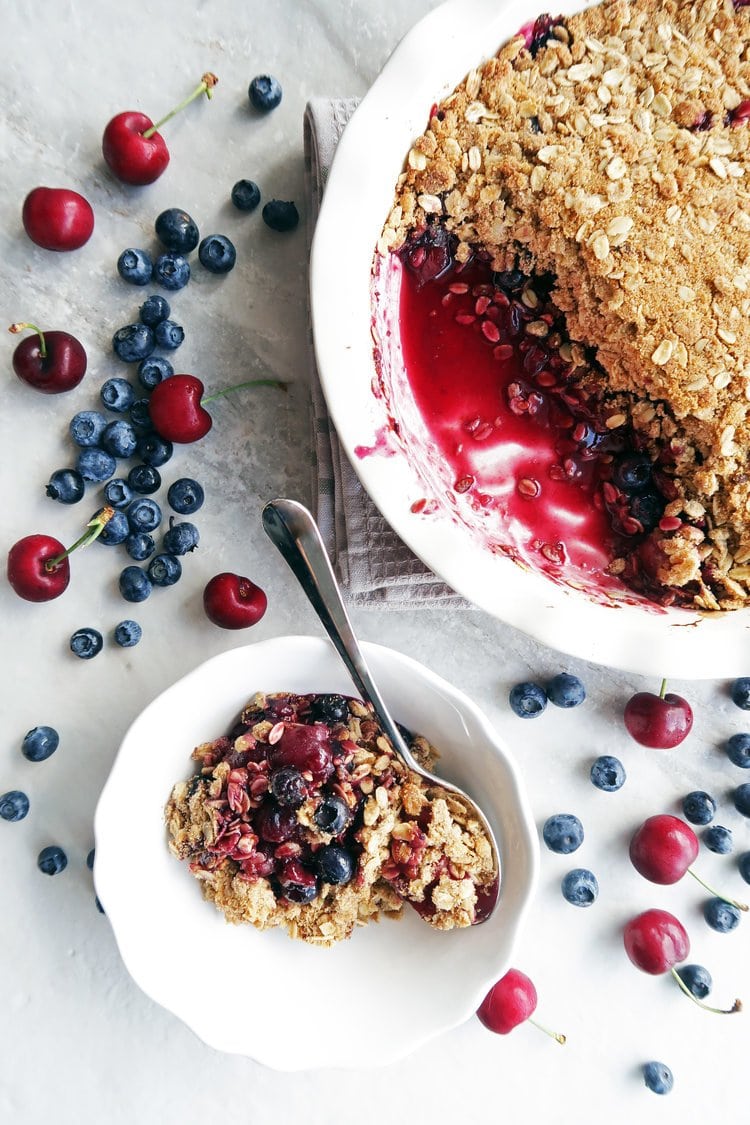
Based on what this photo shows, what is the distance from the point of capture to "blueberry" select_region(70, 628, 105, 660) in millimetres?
1968

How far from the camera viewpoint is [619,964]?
7.21 feet

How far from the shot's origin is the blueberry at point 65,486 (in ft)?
6.39

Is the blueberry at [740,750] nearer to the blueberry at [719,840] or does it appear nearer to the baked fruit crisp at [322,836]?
the blueberry at [719,840]

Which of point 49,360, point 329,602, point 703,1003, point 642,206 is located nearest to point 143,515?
point 49,360

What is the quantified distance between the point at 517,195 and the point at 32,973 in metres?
2.06

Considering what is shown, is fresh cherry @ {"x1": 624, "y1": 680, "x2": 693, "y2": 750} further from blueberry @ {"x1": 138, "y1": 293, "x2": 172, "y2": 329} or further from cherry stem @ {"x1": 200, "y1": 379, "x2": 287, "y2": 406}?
blueberry @ {"x1": 138, "y1": 293, "x2": 172, "y2": 329}

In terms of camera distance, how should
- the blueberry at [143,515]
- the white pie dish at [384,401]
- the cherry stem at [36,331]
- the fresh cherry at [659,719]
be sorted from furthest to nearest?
the fresh cherry at [659,719] → the blueberry at [143,515] → the cherry stem at [36,331] → the white pie dish at [384,401]

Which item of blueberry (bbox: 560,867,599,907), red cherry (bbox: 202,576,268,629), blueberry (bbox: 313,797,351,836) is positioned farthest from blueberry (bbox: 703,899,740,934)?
red cherry (bbox: 202,576,268,629)

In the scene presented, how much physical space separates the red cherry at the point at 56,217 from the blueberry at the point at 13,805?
4.14 ft

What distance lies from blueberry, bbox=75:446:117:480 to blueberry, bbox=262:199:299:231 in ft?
2.18

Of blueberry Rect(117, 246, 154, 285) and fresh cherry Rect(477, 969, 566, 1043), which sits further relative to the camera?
fresh cherry Rect(477, 969, 566, 1043)

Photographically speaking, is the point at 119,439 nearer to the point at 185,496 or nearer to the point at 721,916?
the point at 185,496

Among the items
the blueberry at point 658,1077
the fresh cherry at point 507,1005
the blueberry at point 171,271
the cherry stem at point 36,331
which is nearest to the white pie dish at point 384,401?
the blueberry at point 171,271

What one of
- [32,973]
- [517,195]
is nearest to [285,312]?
[517,195]
